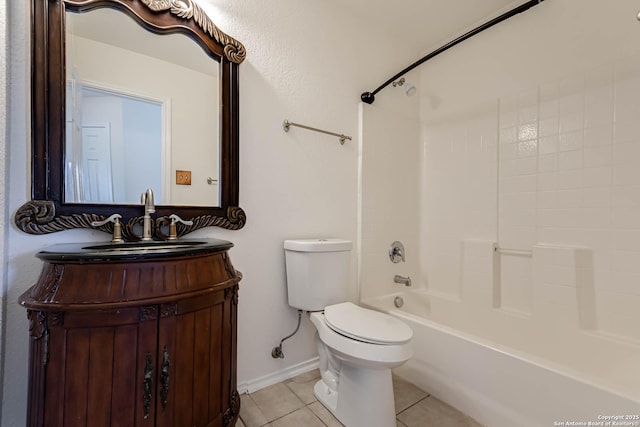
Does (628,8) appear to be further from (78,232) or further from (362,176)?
(78,232)

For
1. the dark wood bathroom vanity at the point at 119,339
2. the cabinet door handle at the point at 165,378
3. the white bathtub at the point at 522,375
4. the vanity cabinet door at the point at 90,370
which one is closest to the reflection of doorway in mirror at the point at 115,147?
the dark wood bathroom vanity at the point at 119,339

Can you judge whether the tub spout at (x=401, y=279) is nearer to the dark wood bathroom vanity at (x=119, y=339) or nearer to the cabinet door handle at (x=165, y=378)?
the dark wood bathroom vanity at (x=119, y=339)

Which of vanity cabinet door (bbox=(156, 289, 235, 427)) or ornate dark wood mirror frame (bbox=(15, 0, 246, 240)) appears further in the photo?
ornate dark wood mirror frame (bbox=(15, 0, 246, 240))

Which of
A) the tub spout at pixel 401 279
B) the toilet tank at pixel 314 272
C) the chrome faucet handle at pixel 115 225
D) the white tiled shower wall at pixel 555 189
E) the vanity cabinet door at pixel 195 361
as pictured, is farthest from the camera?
the tub spout at pixel 401 279

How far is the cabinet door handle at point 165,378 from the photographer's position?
878 mm

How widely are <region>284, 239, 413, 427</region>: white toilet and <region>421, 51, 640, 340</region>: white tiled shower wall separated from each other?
40.7 inches

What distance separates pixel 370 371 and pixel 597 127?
1.77 meters

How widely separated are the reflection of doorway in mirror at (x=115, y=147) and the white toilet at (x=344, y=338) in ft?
2.56

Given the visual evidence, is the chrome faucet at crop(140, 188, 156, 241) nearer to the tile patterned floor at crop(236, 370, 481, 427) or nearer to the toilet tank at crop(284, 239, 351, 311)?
the toilet tank at crop(284, 239, 351, 311)

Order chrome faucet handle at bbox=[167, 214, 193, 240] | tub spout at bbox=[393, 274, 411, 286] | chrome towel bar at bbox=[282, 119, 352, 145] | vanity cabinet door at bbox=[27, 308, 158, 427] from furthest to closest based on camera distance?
1. tub spout at bbox=[393, 274, 411, 286]
2. chrome towel bar at bbox=[282, 119, 352, 145]
3. chrome faucet handle at bbox=[167, 214, 193, 240]
4. vanity cabinet door at bbox=[27, 308, 158, 427]

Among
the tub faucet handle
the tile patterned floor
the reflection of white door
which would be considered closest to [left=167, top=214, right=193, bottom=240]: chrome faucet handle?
the reflection of white door

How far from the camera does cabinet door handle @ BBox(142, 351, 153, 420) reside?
0.85m

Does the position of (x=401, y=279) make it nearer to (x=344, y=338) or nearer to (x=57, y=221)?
(x=344, y=338)

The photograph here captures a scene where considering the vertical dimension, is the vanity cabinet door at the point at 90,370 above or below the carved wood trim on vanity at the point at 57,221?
below
